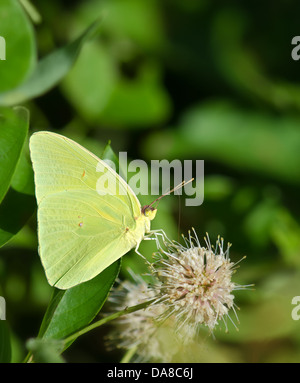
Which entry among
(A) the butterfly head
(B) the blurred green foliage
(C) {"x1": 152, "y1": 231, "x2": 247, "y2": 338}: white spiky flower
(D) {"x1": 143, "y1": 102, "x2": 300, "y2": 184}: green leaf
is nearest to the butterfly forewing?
(A) the butterfly head

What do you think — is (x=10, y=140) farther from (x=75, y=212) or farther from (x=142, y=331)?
(x=142, y=331)

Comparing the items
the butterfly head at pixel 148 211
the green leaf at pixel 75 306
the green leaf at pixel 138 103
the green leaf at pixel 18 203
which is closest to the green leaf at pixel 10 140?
the green leaf at pixel 18 203

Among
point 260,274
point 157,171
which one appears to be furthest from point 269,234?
point 157,171

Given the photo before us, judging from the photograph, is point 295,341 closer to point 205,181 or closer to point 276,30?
point 205,181

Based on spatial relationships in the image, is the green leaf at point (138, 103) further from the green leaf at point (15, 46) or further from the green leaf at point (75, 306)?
the green leaf at point (75, 306)

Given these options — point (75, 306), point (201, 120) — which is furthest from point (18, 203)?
point (201, 120)

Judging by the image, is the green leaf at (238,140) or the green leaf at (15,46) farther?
the green leaf at (238,140)
